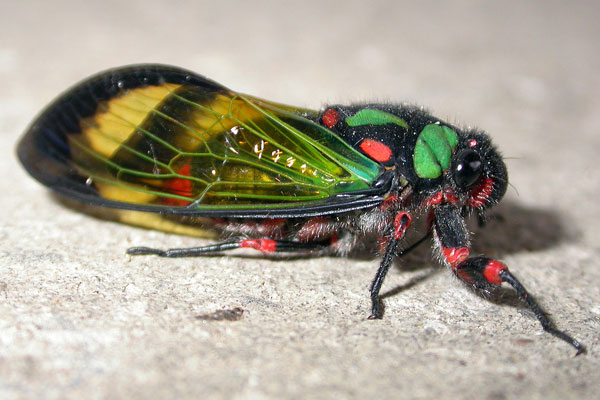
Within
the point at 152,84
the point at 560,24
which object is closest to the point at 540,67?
the point at 560,24

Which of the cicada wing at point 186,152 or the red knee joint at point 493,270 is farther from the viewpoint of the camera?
the cicada wing at point 186,152

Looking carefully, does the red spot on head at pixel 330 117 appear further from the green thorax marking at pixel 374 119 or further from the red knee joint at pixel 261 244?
the red knee joint at pixel 261 244

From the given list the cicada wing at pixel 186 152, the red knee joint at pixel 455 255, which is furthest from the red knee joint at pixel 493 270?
the cicada wing at pixel 186 152

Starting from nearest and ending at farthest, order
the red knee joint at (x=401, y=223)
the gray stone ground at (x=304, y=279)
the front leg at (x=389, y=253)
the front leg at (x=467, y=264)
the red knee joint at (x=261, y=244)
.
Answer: the gray stone ground at (x=304, y=279) < the front leg at (x=467, y=264) < the front leg at (x=389, y=253) < the red knee joint at (x=401, y=223) < the red knee joint at (x=261, y=244)

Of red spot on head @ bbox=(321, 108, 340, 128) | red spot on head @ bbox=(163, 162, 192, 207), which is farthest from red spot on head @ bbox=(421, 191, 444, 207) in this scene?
red spot on head @ bbox=(163, 162, 192, 207)

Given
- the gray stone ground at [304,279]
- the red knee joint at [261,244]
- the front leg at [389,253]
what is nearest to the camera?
the gray stone ground at [304,279]

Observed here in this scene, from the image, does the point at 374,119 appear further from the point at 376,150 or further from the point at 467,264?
the point at 467,264
